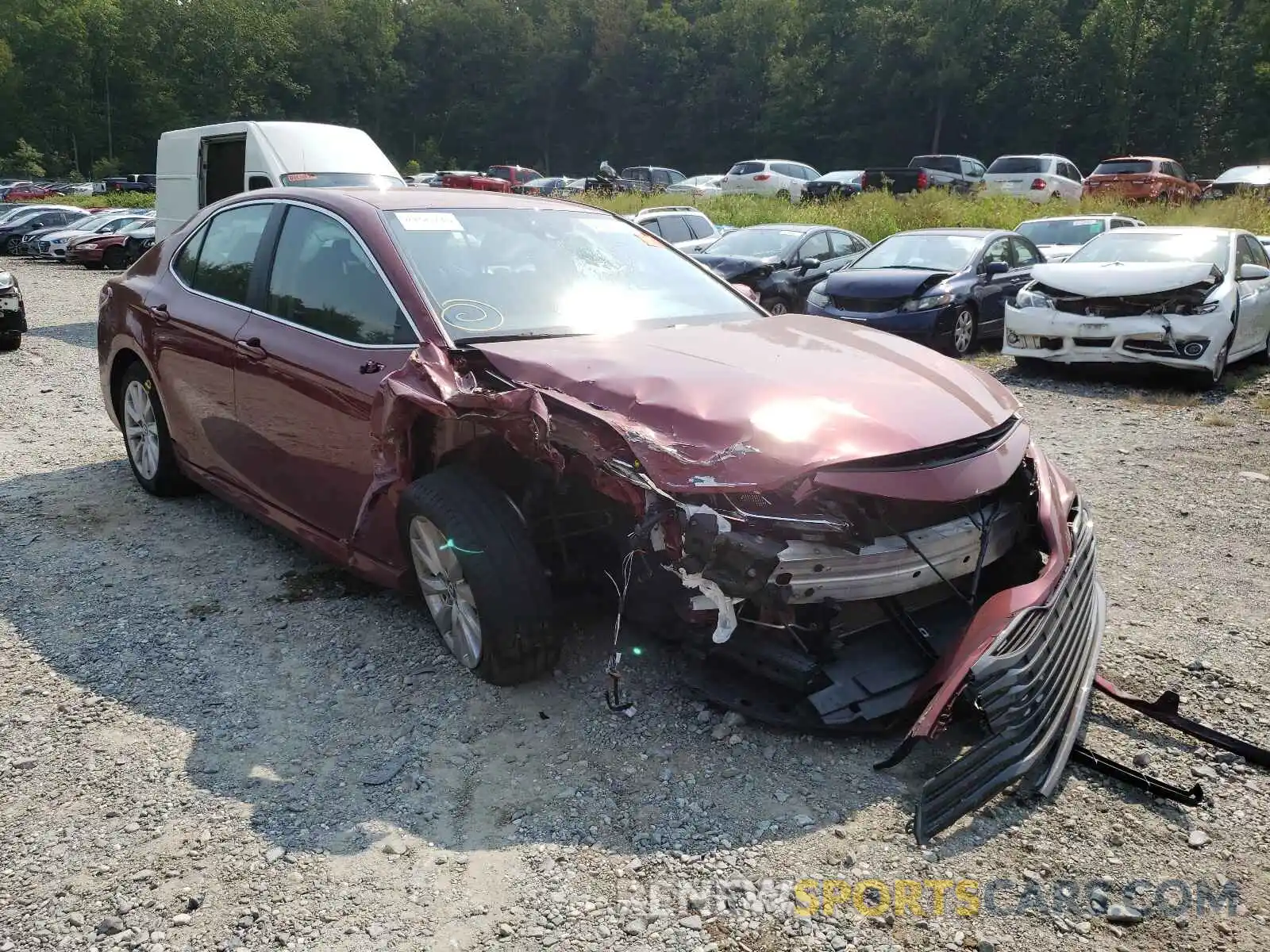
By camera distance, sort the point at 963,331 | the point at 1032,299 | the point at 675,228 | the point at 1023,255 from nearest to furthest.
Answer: the point at 1032,299 → the point at 963,331 → the point at 1023,255 → the point at 675,228

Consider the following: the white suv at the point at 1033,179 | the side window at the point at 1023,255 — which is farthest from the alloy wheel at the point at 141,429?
the white suv at the point at 1033,179

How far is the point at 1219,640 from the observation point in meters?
4.01

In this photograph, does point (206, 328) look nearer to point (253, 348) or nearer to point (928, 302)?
point (253, 348)

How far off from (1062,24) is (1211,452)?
52.9 m

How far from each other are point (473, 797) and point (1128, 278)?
879 centimetres

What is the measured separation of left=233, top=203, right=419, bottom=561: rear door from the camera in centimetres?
380

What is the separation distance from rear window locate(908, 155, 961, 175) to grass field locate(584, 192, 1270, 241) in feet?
33.6

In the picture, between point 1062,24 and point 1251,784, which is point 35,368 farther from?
point 1062,24

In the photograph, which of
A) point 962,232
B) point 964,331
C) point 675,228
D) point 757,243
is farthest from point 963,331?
point 675,228

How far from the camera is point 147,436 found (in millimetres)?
5547

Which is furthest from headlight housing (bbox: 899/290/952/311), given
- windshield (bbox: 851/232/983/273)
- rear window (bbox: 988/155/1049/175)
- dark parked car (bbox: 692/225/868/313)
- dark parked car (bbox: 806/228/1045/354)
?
rear window (bbox: 988/155/1049/175)

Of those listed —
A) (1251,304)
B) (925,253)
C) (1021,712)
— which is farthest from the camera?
(925,253)

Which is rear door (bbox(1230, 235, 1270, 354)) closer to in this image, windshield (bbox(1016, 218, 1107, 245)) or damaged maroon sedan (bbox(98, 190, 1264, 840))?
windshield (bbox(1016, 218, 1107, 245))

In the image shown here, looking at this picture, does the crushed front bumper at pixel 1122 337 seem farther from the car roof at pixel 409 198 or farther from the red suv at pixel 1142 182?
the red suv at pixel 1142 182
